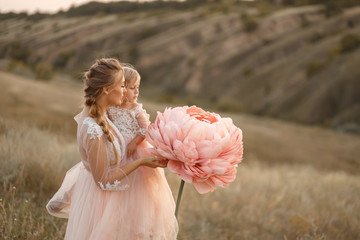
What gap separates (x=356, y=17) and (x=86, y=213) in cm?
4356

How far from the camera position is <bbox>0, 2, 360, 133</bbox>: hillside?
661 inches

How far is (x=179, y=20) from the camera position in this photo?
53469 millimetres

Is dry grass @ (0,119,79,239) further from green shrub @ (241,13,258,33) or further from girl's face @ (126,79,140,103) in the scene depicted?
green shrub @ (241,13,258,33)

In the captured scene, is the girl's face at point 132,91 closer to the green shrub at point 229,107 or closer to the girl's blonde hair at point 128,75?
the girl's blonde hair at point 128,75

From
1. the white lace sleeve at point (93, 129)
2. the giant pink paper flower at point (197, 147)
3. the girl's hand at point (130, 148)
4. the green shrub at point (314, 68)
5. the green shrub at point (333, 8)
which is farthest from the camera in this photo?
the green shrub at point (333, 8)

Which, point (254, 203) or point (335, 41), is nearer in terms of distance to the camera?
point (254, 203)

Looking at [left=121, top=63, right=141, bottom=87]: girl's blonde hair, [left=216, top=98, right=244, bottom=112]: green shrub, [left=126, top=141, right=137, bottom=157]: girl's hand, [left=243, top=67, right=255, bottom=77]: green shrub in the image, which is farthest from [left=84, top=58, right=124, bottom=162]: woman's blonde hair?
[left=243, top=67, right=255, bottom=77]: green shrub

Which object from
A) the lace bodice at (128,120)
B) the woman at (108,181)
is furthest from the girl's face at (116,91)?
the lace bodice at (128,120)

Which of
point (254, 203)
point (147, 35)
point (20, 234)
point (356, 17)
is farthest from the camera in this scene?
point (147, 35)

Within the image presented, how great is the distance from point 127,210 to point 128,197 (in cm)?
9

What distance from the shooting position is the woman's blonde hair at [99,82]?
2.04 meters

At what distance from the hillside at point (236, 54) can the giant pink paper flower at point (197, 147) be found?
4.58 metres

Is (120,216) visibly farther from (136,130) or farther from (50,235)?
(50,235)

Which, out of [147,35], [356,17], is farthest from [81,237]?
[147,35]
